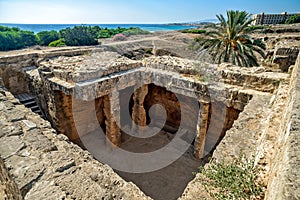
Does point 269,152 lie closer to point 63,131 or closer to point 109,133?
point 109,133

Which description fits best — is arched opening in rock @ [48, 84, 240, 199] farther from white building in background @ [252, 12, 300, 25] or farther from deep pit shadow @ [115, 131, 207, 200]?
white building in background @ [252, 12, 300, 25]

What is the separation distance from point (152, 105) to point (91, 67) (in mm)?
3275

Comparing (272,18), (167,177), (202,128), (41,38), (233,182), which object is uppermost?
(272,18)

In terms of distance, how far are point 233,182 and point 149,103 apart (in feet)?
21.3

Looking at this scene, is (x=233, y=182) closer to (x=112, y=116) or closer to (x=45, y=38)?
(x=112, y=116)

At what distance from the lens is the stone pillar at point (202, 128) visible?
6.38 metres

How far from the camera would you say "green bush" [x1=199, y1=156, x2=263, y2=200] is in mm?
2174

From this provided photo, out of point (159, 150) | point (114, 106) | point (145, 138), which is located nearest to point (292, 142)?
point (114, 106)

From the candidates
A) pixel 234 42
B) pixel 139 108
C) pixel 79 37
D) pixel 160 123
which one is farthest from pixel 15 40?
pixel 234 42

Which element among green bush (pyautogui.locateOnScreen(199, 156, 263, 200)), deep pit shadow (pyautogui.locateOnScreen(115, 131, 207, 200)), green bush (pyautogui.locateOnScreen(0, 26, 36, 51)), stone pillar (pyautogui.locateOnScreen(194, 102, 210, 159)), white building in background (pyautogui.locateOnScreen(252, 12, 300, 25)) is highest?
white building in background (pyautogui.locateOnScreen(252, 12, 300, 25))

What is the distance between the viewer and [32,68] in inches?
363

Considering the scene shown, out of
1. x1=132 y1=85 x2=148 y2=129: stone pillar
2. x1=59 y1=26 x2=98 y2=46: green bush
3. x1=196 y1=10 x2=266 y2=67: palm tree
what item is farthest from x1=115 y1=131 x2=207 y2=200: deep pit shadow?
x1=59 y1=26 x2=98 y2=46: green bush

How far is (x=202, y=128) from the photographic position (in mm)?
6594

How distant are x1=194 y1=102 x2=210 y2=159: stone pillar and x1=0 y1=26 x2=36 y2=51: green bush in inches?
662
